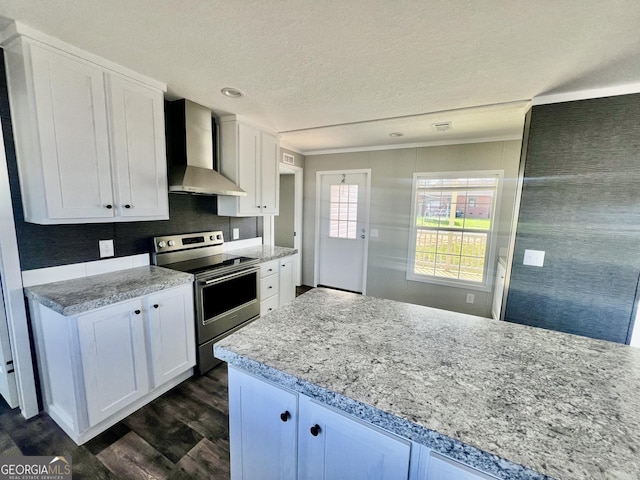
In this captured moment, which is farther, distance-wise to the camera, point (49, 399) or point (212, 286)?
point (212, 286)

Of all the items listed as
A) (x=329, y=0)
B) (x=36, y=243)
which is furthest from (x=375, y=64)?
(x=36, y=243)

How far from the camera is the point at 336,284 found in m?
4.58

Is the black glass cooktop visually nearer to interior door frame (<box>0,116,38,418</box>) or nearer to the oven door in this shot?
the oven door

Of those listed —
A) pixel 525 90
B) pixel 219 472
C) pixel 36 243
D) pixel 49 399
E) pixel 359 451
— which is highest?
pixel 525 90

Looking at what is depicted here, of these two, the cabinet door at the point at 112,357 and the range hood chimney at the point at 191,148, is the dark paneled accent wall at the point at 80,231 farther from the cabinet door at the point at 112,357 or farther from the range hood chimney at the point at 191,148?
the cabinet door at the point at 112,357

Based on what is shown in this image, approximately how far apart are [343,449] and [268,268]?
225 centimetres

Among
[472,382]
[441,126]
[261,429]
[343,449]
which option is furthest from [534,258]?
[261,429]

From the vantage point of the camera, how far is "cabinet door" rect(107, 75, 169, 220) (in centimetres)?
183

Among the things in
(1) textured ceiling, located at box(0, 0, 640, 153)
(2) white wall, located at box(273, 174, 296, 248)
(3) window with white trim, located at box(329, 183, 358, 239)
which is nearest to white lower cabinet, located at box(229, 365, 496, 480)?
(1) textured ceiling, located at box(0, 0, 640, 153)

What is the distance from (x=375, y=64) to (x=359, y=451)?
77.8 inches

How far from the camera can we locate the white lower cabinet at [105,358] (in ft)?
5.08

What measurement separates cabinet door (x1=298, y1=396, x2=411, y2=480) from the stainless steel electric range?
1.59 meters

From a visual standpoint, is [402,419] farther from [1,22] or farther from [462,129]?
[462,129]

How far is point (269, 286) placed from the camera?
3.01 metres
